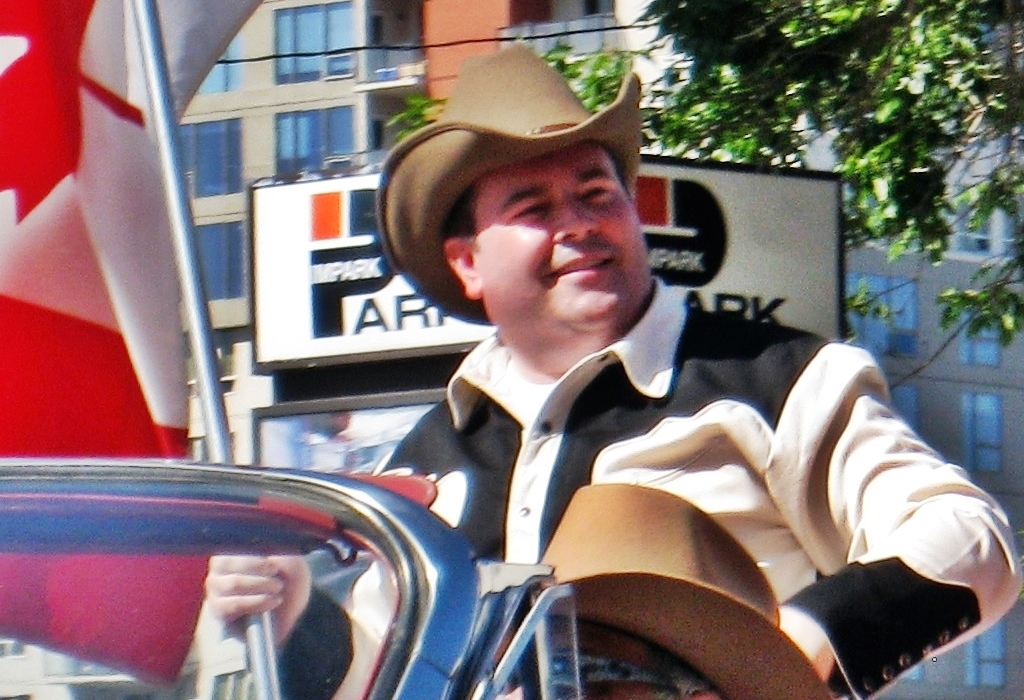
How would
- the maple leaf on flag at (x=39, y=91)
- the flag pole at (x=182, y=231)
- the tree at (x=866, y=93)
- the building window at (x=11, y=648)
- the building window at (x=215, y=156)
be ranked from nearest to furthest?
1. the building window at (x=11, y=648)
2. the flag pole at (x=182, y=231)
3. the maple leaf on flag at (x=39, y=91)
4. the tree at (x=866, y=93)
5. the building window at (x=215, y=156)

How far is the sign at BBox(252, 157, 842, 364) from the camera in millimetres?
7629

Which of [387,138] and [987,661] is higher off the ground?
[387,138]

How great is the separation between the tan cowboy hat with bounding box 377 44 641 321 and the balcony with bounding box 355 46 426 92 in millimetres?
18840

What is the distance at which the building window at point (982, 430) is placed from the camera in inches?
1200

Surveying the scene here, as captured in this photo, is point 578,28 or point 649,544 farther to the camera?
→ point 578,28

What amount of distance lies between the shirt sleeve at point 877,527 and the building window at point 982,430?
28.6 m

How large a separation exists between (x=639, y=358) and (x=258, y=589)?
118 cm

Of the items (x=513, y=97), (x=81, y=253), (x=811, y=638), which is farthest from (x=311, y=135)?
(x=811, y=638)

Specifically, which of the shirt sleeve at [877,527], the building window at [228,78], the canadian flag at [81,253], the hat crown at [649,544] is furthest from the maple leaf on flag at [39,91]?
the building window at [228,78]

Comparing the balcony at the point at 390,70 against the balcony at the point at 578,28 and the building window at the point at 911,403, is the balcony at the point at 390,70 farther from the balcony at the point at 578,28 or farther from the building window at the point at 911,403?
the building window at the point at 911,403

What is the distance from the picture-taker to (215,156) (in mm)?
24062

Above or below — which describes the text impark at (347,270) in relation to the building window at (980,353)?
above

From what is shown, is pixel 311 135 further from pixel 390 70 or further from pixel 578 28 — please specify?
pixel 578 28

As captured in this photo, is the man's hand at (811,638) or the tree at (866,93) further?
the tree at (866,93)
